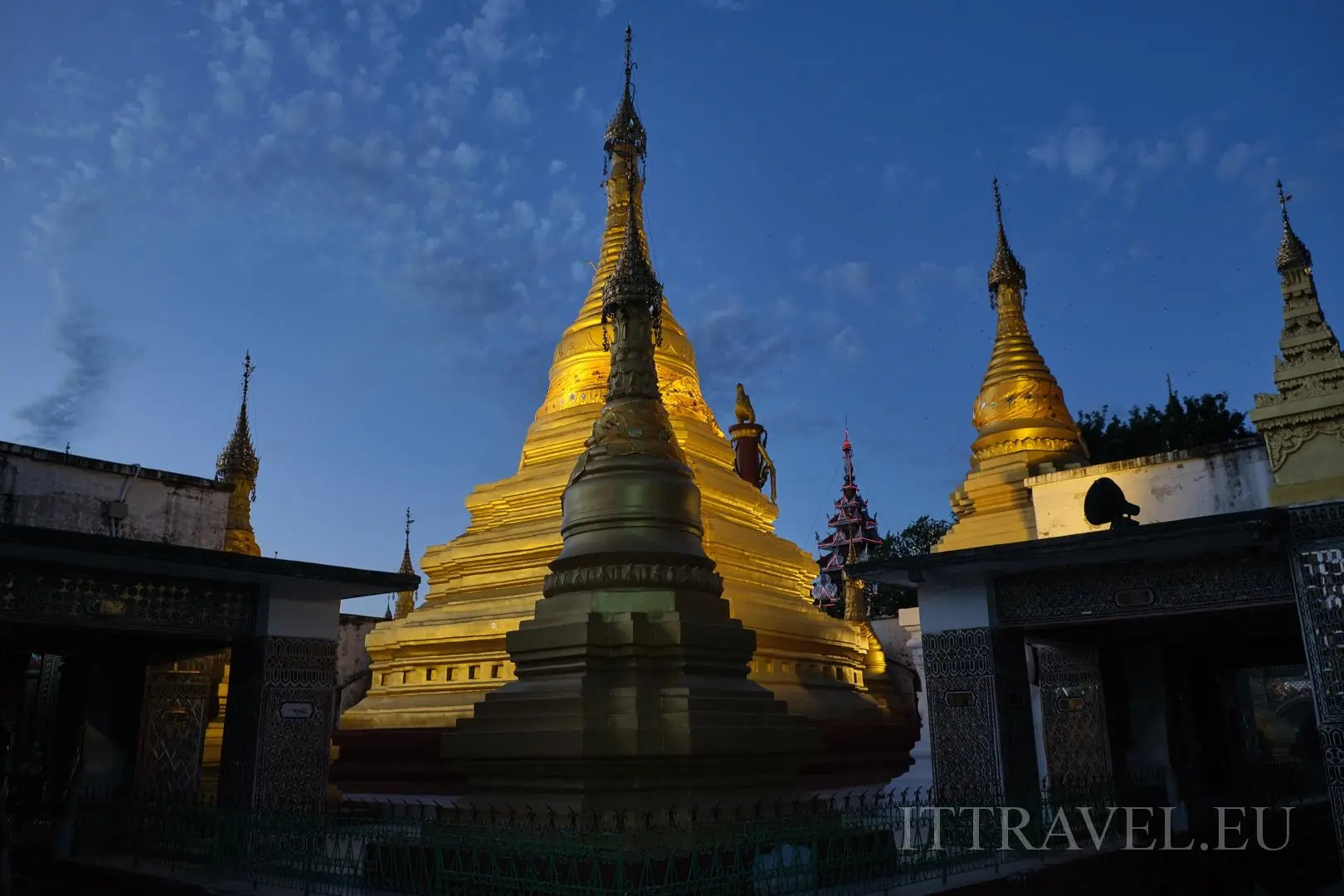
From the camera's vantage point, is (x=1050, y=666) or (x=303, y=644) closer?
(x=303, y=644)

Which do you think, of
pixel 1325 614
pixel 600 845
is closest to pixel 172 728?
pixel 600 845

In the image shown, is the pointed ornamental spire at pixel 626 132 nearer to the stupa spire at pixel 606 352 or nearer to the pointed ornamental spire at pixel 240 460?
the stupa spire at pixel 606 352

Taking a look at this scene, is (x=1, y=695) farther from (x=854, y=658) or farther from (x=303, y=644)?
(x=854, y=658)

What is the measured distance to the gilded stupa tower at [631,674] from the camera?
9.52 metres

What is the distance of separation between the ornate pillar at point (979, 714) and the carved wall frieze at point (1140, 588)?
0.51 metres

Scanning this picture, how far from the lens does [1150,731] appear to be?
15109 millimetres

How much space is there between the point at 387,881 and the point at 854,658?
40.3ft

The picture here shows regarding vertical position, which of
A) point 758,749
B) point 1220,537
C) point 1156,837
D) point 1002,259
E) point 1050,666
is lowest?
point 1156,837

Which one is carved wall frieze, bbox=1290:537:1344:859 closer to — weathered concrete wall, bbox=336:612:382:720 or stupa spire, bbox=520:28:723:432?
stupa spire, bbox=520:28:723:432

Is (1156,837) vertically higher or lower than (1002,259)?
lower

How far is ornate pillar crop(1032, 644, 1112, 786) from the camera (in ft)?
45.8

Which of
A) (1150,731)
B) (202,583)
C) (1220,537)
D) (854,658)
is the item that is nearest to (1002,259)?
(854,658)

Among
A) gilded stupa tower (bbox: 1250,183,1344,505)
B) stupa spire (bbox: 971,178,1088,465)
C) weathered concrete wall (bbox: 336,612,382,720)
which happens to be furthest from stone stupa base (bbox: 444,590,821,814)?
weathered concrete wall (bbox: 336,612,382,720)

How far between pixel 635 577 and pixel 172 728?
6888mm
